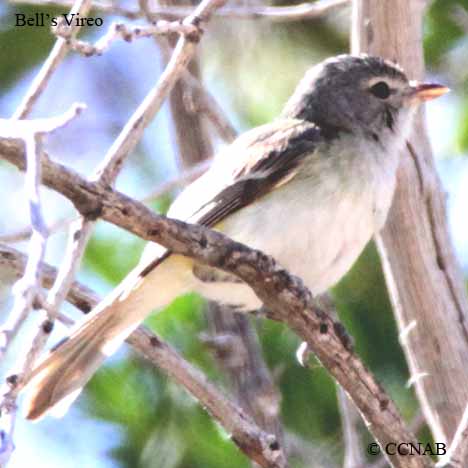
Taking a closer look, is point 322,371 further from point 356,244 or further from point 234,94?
point 234,94

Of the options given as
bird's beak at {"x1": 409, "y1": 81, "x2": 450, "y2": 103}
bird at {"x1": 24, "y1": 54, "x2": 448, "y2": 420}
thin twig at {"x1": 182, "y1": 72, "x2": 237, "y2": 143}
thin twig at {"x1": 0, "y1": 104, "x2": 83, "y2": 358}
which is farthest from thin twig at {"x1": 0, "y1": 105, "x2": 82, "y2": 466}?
bird's beak at {"x1": 409, "y1": 81, "x2": 450, "y2": 103}

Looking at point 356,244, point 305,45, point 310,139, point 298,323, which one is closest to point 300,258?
point 356,244

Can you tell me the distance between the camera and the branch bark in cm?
423

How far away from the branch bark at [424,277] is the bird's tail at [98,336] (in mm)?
735

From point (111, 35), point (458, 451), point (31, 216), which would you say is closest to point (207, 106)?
point (111, 35)

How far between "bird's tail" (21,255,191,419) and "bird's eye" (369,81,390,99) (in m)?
1.09

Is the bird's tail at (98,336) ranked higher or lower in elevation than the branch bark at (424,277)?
lower

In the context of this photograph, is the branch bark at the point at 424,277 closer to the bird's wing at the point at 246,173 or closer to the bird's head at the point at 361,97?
the bird's head at the point at 361,97

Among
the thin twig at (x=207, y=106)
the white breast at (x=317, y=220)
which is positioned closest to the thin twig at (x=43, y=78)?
the white breast at (x=317, y=220)

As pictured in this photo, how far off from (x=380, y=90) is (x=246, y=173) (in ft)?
2.62

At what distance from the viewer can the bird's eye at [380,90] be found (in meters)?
4.68

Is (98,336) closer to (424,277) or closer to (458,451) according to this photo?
(424,277)

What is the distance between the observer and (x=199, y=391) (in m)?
3.56

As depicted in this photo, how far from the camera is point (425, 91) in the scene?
15.1 feet
